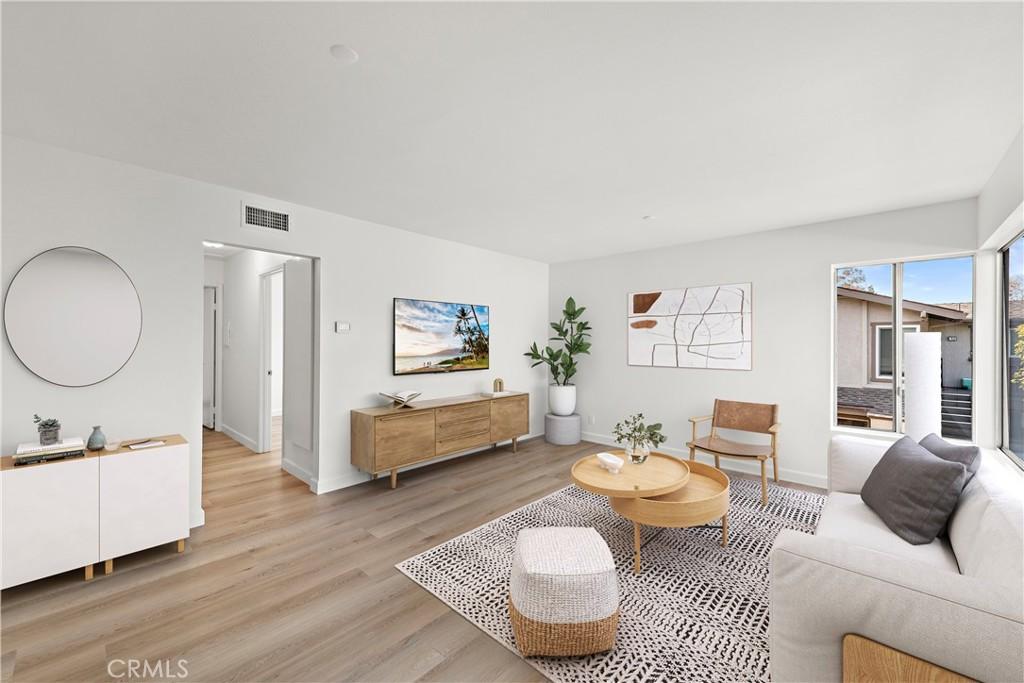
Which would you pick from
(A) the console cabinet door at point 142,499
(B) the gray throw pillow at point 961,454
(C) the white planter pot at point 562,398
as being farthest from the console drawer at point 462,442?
(B) the gray throw pillow at point 961,454

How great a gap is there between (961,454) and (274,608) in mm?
3481

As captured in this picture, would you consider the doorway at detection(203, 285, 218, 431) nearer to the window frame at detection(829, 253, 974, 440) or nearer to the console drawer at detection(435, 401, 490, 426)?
the console drawer at detection(435, 401, 490, 426)

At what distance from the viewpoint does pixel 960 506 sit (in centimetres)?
186

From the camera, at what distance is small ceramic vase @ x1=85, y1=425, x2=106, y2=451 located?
2.50 m

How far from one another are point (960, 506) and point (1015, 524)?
59cm

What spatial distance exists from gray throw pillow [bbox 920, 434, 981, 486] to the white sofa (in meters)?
0.33

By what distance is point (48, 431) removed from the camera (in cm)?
239

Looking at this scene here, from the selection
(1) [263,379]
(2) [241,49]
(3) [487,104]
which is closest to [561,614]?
(3) [487,104]

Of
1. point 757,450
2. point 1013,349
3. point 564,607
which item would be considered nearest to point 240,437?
point 564,607

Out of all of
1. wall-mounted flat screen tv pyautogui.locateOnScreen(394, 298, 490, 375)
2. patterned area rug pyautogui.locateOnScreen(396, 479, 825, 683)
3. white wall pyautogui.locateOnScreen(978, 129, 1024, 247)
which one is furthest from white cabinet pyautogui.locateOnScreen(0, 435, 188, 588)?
white wall pyautogui.locateOnScreen(978, 129, 1024, 247)

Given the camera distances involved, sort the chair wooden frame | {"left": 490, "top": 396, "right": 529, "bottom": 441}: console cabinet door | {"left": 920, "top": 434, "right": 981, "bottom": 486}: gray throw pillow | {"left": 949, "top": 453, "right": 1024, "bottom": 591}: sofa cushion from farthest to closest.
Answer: {"left": 490, "top": 396, "right": 529, "bottom": 441}: console cabinet door
the chair wooden frame
{"left": 920, "top": 434, "right": 981, "bottom": 486}: gray throw pillow
{"left": 949, "top": 453, "right": 1024, "bottom": 591}: sofa cushion

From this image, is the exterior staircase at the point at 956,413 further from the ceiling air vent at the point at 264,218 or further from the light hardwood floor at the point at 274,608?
the ceiling air vent at the point at 264,218

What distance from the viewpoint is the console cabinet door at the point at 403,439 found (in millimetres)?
3748

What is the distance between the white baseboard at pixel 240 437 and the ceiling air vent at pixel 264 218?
2932mm
